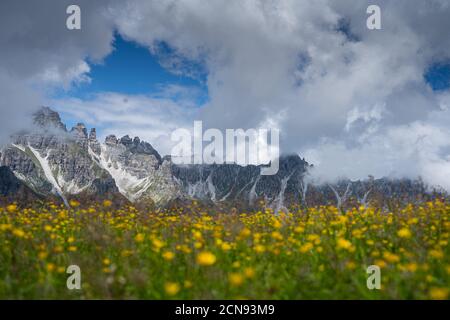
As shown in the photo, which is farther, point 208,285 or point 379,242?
point 379,242

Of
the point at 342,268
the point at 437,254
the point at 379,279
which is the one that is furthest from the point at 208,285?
the point at 437,254

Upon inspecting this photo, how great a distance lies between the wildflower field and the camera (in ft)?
16.3

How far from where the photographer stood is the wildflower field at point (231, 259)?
4969mm

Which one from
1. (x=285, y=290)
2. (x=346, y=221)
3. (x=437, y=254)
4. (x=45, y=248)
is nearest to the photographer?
(x=285, y=290)

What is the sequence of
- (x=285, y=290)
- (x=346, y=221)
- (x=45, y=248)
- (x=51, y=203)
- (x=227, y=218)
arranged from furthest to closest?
1. (x=51, y=203)
2. (x=227, y=218)
3. (x=346, y=221)
4. (x=45, y=248)
5. (x=285, y=290)

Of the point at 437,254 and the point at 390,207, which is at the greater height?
the point at 390,207

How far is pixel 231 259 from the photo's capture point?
6426mm

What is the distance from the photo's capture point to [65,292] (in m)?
5.24

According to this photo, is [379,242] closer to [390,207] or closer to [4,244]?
[390,207]

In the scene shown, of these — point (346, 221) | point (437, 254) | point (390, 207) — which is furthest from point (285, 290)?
point (390, 207)

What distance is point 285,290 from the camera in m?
5.09
